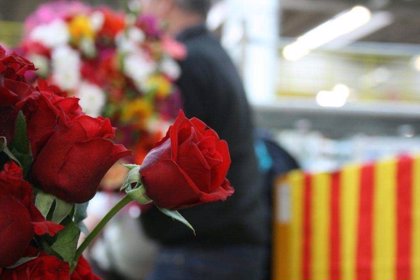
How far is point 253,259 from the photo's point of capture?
1.86m

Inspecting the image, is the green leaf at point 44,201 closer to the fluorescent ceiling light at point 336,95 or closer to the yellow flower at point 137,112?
the yellow flower at point 137,112

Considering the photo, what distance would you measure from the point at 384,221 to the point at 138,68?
0.67 meters

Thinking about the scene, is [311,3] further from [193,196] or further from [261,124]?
[193,196]

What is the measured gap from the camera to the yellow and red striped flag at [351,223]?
5.73 ft

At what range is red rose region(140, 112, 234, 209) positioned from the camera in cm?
52

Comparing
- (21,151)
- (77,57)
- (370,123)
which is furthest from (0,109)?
(370,123)

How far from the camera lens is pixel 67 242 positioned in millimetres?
579

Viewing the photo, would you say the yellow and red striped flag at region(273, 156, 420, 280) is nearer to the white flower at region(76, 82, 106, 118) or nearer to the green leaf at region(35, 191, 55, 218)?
the white flower at region(76, 82, 106, 118)

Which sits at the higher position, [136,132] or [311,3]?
[311,3]

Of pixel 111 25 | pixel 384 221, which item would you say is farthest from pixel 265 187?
pixel 111 25

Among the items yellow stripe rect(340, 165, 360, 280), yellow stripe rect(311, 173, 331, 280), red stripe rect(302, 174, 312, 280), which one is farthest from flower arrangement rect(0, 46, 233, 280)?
red stripe rect(302, 174, 312, 280)

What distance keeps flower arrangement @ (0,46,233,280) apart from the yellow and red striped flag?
Result: 1237mm

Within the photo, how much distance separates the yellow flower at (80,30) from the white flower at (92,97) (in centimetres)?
12

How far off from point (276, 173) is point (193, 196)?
192cm
